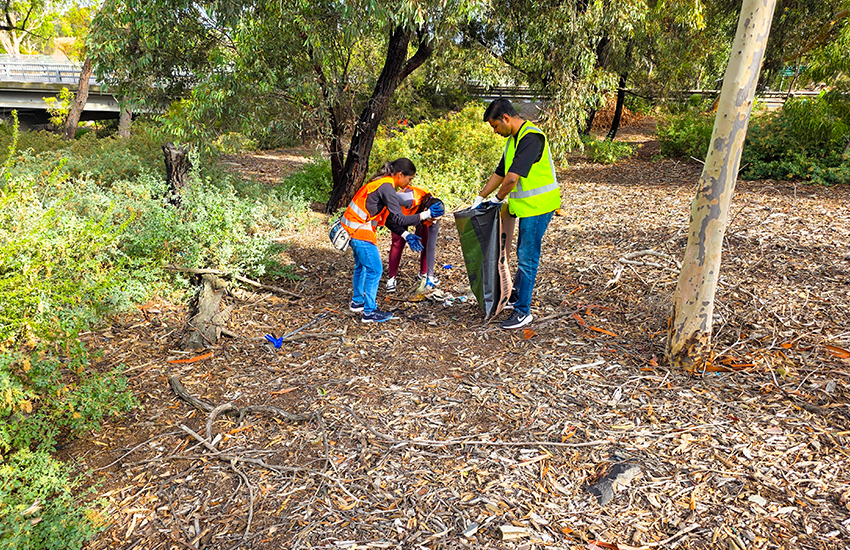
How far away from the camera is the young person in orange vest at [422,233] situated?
484cm

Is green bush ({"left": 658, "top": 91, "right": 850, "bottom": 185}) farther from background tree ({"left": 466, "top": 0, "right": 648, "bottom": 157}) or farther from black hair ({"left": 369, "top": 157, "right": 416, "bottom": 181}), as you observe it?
black hair ({"left": 369, "top": 157, "right": 416, "bottom": 181})

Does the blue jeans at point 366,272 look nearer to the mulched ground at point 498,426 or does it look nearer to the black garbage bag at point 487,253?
the mulched ground at point 498,426

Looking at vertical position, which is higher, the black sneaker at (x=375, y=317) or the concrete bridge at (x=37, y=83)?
the concrete bridge at (x=37, y=83)

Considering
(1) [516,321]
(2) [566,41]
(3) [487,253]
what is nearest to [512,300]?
(1) [516,321]

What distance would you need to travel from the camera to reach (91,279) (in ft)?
10.5

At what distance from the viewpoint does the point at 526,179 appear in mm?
4074

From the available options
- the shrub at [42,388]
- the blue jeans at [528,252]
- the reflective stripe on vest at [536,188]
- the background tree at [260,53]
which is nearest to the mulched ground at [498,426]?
Result: the shrub at [42,388]

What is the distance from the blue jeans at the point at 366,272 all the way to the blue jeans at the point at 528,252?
117 cm

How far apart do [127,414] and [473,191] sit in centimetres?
735

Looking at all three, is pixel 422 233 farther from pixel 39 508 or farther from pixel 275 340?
pixel 39 508

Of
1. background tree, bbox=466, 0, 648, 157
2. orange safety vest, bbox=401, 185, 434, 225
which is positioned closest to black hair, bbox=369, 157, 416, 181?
orange safety vest, bbox=401, 185, 434, 225

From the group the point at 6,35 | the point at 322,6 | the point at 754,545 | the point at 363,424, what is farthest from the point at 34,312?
the point at 6,35

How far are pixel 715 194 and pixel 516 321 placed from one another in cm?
176

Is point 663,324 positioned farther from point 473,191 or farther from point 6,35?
point 6,35
